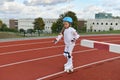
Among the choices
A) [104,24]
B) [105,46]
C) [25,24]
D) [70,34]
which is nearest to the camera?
[105,46]

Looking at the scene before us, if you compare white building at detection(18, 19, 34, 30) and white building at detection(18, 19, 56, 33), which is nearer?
white building at detection(18, 19, 56, 33)

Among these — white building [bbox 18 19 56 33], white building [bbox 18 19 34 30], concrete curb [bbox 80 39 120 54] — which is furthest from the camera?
white building [bbox 18 19 34 30]

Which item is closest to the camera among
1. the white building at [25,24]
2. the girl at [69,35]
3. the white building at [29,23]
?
the girl at [69,35]

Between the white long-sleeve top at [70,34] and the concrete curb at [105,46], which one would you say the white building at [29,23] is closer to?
the white long-sleeve top at [70,34]

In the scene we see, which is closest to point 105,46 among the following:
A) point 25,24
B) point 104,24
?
point 104,24

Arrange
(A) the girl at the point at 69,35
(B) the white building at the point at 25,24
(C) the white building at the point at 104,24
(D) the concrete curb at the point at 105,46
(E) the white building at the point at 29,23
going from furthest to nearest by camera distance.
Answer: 1. (B) the white building at the point at 25,24
2. (E) the white building at the point at 29,23
3. (C) the white building at the point at 104,24
4. (A) the girl at the point at 69,35
5. (D) the concrete curb at the point at 105,46

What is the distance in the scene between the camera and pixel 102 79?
8.34 metres

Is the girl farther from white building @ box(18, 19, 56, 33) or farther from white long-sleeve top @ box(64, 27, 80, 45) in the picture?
white building @ box(18, 19, 56, 33)

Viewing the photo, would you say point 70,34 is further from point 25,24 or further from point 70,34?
point 25,24

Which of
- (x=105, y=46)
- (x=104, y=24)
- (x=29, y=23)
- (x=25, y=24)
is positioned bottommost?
(x=105, y=46)

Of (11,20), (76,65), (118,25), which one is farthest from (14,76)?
(11,20)

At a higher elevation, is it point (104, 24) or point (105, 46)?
point (104, 24)

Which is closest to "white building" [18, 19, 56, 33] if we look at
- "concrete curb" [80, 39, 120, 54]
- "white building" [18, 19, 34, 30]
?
"white building" [18, 19, 34, 30]

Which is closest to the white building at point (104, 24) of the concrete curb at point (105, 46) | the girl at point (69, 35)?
the girl at point (69, 35)
